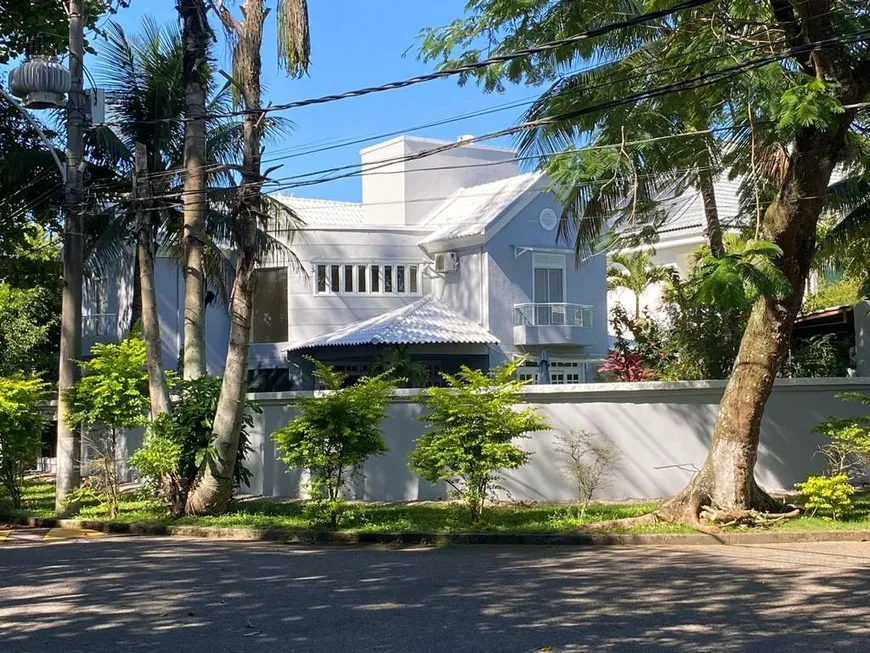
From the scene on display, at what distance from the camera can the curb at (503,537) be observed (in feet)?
43.0

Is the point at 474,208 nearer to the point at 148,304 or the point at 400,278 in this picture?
the point at 400,278

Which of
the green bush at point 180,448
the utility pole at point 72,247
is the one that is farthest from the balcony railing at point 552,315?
the utility pole at point 72,247

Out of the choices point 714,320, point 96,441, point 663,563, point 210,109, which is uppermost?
point 210,109

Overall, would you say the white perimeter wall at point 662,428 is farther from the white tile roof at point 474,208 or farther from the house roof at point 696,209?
the house roof at point 696,209

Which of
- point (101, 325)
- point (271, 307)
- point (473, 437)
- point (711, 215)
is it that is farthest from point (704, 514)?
point (101, 325)

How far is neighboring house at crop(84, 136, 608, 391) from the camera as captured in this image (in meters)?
30.7

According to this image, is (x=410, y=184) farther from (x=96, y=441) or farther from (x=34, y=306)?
(x=96, y=441)

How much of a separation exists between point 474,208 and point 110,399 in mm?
17549

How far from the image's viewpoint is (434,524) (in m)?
14.6

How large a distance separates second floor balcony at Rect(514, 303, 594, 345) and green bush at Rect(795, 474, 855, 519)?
17447 mm

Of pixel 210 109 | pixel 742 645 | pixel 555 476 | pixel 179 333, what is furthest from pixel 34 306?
pixel 742 645

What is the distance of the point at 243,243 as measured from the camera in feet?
50.8

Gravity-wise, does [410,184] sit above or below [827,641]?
above

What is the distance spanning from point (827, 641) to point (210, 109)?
21000 millimetres
